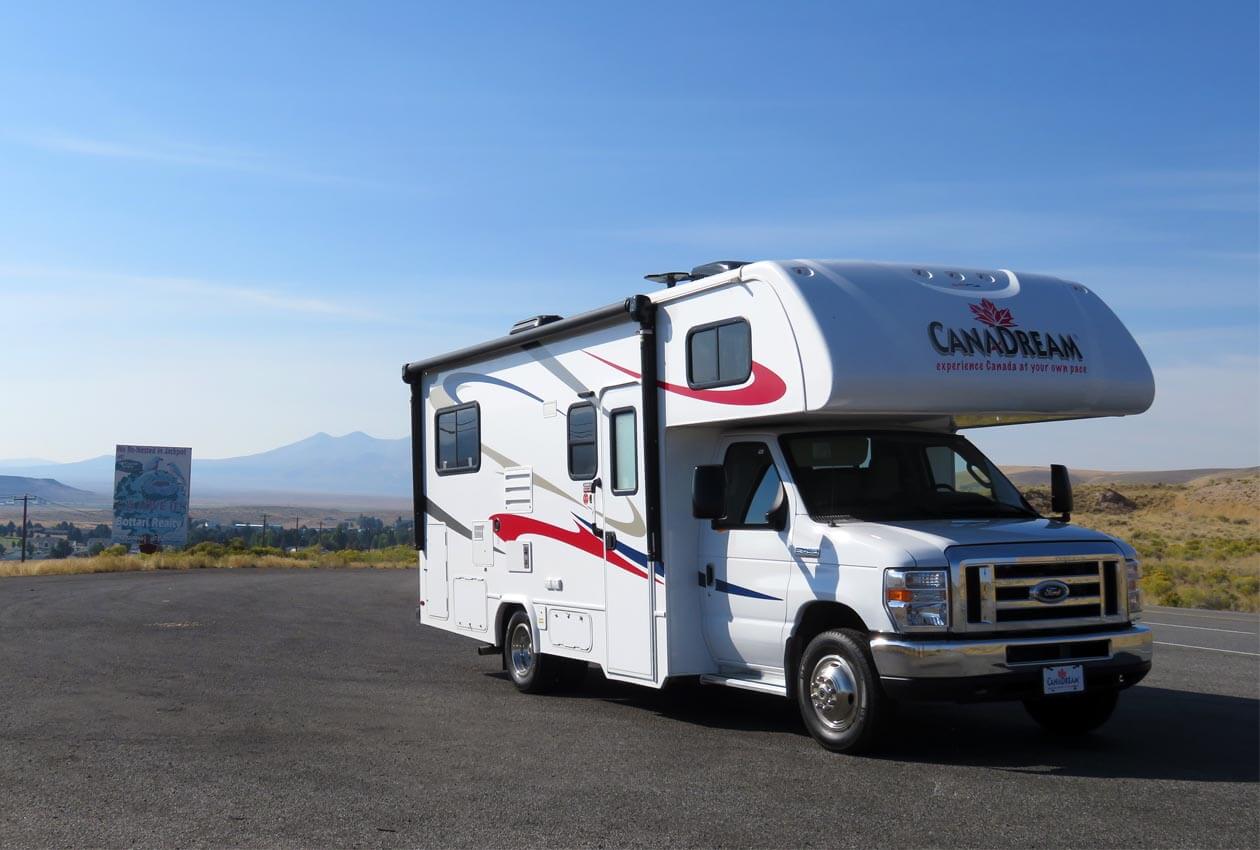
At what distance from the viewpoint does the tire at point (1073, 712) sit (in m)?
9.27

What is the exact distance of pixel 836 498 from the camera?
30.7 feet

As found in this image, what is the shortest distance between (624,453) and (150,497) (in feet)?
130

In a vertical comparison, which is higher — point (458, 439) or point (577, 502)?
point (458, 439)

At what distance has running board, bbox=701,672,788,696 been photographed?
369 inches

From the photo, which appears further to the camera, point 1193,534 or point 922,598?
point 1193,534

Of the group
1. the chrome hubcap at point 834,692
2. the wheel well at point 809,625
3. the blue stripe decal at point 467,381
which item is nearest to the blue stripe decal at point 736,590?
the wheel well at point 809,625

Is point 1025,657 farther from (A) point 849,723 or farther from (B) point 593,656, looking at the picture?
(B) point 593,656

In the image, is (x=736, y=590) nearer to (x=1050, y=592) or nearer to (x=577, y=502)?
(x=577, y=502)

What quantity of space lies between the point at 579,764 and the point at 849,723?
1.74 metres

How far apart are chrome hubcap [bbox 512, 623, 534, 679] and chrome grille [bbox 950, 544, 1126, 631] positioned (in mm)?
4979

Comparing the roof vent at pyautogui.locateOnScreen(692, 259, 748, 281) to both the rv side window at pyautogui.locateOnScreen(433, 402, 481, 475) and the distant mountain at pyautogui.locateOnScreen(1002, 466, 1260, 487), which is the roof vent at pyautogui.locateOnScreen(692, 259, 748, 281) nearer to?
the rv side window at pyautogui.locateOnScreen(433, 402, 481, 475)

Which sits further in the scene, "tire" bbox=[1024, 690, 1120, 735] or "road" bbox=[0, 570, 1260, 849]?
"tire" bbox=[1024, 690, 1120, 735]

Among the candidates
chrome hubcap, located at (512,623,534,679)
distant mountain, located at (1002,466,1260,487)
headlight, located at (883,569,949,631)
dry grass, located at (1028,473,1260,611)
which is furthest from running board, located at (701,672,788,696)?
distant mountain, located at (1002,466,1260,487)

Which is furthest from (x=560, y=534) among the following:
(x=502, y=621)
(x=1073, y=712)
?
(x=1073, y=712)
